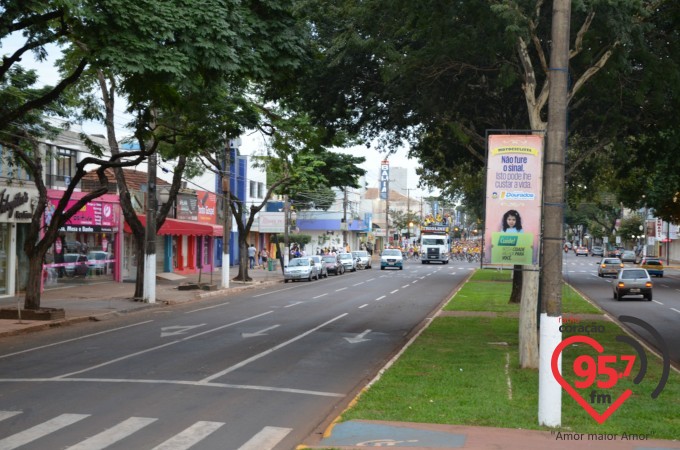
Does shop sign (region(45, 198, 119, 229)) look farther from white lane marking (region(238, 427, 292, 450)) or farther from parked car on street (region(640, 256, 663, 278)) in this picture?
parked car on street (region(640, 256, 663, 278))

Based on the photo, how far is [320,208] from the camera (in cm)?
9038

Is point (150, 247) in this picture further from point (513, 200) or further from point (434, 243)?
point (434, 243)

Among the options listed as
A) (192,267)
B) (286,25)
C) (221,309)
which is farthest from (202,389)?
(192,267)

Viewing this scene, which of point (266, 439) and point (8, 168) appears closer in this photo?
point (266, 439)

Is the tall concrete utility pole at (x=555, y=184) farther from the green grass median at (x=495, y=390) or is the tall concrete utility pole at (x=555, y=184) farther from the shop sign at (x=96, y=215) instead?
the shop sign at (x=96, y=215)

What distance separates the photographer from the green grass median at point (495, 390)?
10.6 metres

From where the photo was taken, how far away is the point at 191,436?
393 inches

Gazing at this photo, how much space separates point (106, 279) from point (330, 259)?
62.7 ft

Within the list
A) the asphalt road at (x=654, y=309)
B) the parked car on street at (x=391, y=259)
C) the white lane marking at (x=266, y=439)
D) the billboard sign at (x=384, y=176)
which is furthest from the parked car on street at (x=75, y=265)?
the billboard sign at (x=384, y=176)

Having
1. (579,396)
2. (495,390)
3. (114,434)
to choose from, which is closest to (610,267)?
(495,390)

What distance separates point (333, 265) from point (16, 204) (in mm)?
28492

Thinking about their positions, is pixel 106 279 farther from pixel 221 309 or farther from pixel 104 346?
pixel 104 346

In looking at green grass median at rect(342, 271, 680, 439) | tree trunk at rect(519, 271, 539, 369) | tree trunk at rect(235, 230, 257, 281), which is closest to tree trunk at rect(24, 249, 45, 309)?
green grass median at rect(342, 271, 680, 439)

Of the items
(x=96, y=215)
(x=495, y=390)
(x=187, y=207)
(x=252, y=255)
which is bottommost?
(x=495, y=390)
